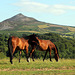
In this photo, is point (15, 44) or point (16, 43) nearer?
point (15, 44)

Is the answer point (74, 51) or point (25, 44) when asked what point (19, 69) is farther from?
point (74, 51)

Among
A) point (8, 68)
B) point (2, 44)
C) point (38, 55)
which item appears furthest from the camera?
point (2, 44)

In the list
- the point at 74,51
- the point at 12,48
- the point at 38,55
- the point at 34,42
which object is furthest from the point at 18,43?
the point at 74,51

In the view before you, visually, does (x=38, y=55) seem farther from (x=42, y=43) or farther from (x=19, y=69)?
(x=19, y=69)

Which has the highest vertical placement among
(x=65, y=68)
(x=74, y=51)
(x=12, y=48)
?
(x=12, y=48)

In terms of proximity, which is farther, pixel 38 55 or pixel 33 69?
pixel 38 55

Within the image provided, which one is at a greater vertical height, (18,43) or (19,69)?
(18,43)

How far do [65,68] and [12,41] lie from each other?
5273 mm

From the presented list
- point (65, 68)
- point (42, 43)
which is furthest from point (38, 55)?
point (65, 68)

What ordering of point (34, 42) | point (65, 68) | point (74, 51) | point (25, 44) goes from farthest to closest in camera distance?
1. point (74, 51)
2. point (34, 42)
3. point (25, 44)
4. point (65, 68)

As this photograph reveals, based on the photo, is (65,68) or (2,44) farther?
(2,44)

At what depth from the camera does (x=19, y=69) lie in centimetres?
1355

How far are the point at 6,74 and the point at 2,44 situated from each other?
210 feet

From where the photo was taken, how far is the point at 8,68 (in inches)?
533
